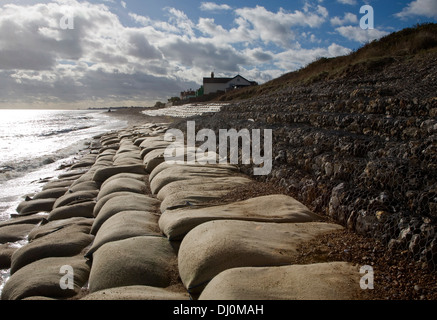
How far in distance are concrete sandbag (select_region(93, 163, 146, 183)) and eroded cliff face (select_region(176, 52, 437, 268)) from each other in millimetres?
2421

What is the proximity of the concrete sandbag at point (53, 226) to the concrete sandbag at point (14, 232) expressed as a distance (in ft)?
0.44

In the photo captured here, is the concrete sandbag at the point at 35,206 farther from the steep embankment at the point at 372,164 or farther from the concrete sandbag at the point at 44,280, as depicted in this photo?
the steep embankment at the point at 372,164

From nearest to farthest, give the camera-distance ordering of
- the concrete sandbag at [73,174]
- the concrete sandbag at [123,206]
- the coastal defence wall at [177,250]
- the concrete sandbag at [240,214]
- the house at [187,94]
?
the coastal defence wall at [177,250] → the concrete sandbag at [240,214] → the concrete sandbag at [123,206] → the concrete sandbag at [73,174] → the house at [187,94]

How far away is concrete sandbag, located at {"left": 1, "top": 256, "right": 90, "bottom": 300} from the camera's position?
2.47 meters

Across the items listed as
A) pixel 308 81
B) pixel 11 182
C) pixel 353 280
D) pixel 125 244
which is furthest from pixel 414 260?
pixel 308 81

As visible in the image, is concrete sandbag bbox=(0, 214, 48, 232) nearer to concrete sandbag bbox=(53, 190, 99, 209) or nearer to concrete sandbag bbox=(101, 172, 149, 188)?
concrete sandbag bbox=(53, 190, 99, 209)

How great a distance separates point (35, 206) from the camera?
5293mm

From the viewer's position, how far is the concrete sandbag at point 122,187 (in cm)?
494

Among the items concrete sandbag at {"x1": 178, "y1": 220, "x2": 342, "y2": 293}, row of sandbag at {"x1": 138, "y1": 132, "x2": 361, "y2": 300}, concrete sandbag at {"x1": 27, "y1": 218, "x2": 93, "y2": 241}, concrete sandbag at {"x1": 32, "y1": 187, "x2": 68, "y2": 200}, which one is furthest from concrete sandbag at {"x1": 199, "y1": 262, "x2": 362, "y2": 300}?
concrete sandbag at {"x1": 32, "y1": 187, "x2": 68, "y2": 200}

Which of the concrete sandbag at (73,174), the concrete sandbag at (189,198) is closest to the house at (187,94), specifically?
the concrete sandbag at (73,174)

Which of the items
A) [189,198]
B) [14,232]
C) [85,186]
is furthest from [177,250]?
[85,186]

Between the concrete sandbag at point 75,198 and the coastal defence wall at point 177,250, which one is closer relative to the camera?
the coastal defence wall at point 177,250

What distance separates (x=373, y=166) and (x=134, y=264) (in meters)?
2.31

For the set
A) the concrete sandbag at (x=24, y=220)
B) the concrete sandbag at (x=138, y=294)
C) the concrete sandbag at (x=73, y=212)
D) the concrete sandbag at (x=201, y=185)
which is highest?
the concrete sandbag at (x=201, y=185)
